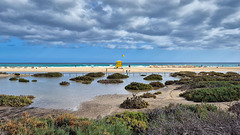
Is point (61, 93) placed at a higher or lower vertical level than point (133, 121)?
lower

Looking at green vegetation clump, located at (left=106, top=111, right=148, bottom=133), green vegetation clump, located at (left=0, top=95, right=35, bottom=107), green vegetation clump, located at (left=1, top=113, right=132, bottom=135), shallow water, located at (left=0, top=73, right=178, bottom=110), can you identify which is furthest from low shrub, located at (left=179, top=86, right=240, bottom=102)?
green vegetation clump, located at (left=0, top=95, right=35, bottom=107)

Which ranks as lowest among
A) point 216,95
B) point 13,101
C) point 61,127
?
point 13,101

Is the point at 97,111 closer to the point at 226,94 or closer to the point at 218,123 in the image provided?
the point at 218,123

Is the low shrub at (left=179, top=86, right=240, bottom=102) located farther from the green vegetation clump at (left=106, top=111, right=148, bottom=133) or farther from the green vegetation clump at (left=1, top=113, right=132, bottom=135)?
the green vegetation clump at (left=1, top=113, right=132, bottom=135)

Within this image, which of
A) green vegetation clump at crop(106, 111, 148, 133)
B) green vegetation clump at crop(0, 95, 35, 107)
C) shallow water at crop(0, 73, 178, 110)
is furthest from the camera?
shallow water at crop(0, 73, 178, 110)

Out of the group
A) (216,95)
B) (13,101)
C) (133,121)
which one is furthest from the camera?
(216,95)

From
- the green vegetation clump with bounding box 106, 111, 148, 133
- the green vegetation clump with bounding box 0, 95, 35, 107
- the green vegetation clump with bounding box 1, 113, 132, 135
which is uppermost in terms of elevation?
the green vegetation clump with bounding box 1, 113, 132, 135

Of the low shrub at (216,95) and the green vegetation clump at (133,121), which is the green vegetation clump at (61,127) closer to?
the green vegetation clump at (133,121)

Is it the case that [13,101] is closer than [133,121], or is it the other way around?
[133,121]

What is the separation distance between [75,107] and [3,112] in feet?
11.8

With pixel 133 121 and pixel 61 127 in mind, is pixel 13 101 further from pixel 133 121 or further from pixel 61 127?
pixel 133 121

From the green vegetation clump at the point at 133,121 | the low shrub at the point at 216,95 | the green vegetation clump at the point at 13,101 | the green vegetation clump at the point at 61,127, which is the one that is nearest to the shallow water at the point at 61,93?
the green vegetation clump at the point at 13,101

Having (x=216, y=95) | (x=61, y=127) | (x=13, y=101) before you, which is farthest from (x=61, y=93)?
(x=216, y=95)

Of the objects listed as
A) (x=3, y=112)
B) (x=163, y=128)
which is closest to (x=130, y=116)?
(x=163, y=128)
